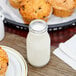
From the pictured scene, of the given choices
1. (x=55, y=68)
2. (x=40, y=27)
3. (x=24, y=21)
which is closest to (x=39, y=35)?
(x=40, y=27)

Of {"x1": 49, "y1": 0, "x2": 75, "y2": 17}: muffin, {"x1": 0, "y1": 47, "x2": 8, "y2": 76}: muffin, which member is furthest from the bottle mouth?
{"x1": 49, "y1": 0, "x2": 75, "y2": 17}: muffin

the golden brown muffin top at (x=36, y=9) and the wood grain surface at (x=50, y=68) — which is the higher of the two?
the golden brown muffin top at (x=36, y=9)

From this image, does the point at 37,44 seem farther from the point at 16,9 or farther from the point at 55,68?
the point at 16,9

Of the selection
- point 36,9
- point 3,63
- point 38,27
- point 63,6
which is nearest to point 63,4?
point 63,6

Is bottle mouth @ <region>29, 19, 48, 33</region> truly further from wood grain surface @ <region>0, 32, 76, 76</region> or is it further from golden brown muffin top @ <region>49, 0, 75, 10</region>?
golden brown muffin top @ <region>49, 0, 75, 10</region>

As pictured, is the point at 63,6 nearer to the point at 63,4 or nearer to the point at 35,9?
the point at 63,4

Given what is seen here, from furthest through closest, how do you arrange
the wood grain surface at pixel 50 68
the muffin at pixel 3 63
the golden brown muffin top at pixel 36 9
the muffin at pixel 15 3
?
the muffin at pixel 15 3
the golden brown muffin top at pixel 36 9
the wood grain surface at pixel 50 68
the muffin at pixel 3 63

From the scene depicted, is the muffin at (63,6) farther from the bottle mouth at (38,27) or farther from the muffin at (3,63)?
the muffin at (3,63)

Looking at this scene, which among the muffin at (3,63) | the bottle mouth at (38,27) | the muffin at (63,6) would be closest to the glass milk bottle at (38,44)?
the bottle mouth at (38,27)
